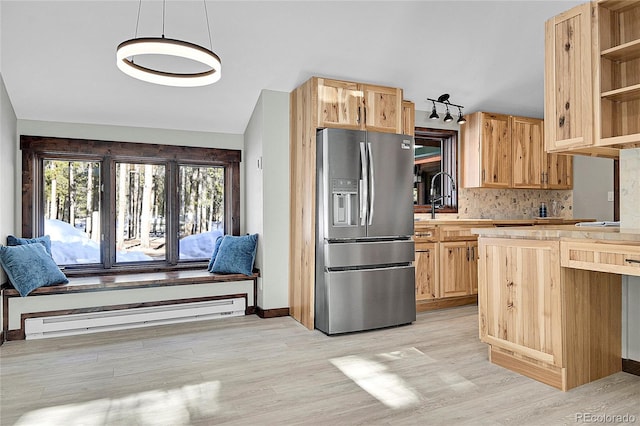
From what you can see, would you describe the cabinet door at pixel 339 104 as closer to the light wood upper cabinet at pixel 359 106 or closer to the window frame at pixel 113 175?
the light wood upper cabinet at pixel 359 106

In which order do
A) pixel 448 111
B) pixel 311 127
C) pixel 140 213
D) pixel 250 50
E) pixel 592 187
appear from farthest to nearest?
pixel 592 187 → pixel 448 111 → pixel 140 213 → pixel 311 127 → pixel 250 50

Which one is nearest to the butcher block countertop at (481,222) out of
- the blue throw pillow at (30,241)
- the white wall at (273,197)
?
the white wall at (273,197)

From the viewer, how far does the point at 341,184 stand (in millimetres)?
3695

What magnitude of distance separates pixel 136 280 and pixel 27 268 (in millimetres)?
839

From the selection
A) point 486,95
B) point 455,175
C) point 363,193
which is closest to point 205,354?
point 363,193

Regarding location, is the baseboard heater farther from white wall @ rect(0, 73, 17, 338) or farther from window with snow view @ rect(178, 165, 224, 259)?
window with snow view @ rect(178, 165, 224, 259)

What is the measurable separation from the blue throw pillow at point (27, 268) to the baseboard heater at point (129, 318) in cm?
30

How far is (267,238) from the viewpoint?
166 inches

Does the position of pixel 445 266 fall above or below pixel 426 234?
below

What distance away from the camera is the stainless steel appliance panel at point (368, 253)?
3.65m

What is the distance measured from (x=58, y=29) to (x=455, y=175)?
169 inches

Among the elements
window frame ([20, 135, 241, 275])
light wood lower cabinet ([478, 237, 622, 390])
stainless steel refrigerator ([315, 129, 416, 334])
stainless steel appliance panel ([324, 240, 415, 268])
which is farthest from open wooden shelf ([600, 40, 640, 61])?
window frame ([20, 135, 241, 275])

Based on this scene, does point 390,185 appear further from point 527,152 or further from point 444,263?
point 527,152

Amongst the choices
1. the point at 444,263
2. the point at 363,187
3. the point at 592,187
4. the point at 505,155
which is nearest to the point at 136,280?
the point at 363,187
